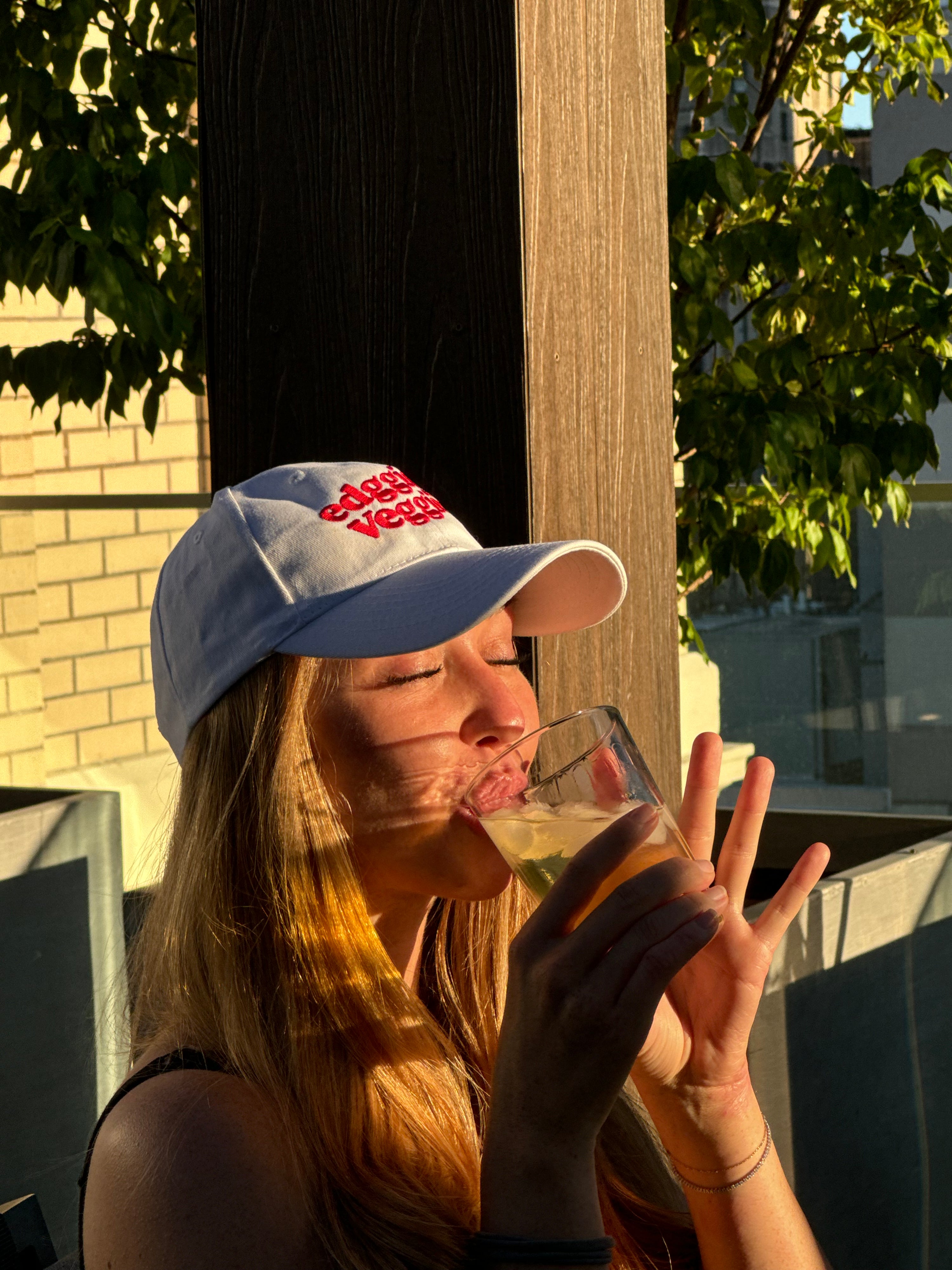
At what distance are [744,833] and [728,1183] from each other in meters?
0.31

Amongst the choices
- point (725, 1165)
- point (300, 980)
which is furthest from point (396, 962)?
point (725, 1165)

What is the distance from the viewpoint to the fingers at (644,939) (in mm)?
939

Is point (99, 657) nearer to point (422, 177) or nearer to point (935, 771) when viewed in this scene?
point (935, 771)

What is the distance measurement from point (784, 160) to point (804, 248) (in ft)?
3.15

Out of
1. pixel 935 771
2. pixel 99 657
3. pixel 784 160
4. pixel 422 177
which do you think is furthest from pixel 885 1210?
pixel 99 657

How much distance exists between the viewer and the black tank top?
107cm

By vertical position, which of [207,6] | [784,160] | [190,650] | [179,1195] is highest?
[784,160]

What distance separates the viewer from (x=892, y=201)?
301 cm

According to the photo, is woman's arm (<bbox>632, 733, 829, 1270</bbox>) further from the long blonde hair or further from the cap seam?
the cap seam

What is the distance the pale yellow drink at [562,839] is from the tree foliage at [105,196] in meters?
1.89

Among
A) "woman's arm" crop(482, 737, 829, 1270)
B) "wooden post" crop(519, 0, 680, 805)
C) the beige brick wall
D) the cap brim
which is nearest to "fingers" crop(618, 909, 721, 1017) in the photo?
"woman's arm" crop(482, 737, 829, 1270)

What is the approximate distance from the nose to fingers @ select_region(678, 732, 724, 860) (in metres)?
0.27

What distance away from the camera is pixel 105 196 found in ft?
9.24

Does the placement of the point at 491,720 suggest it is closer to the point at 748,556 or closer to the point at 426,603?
the point at 426,603
